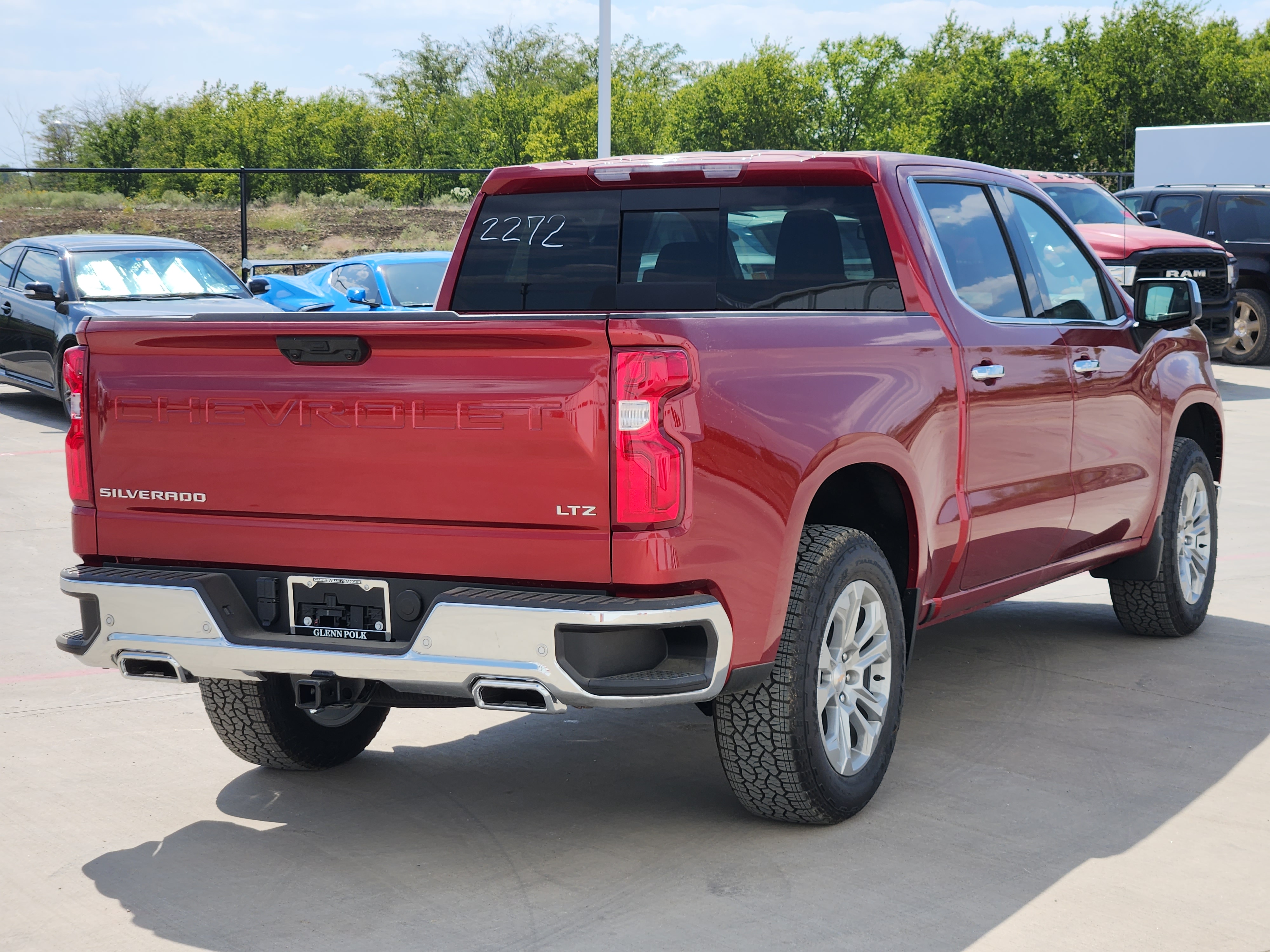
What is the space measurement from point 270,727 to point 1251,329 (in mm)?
17993

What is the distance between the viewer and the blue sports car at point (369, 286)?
14.4 m

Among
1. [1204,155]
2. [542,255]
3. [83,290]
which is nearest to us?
[542,255]

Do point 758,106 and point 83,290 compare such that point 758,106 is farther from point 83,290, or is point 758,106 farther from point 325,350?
point 325,350

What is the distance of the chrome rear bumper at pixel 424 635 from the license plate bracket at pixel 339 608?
76 mm

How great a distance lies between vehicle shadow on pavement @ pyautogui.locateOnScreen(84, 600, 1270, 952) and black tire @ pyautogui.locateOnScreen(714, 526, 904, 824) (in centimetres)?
13

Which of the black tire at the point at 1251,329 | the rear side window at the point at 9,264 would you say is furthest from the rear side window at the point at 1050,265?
the black tire at the point at 1251,329

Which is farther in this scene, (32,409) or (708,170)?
(32,409)

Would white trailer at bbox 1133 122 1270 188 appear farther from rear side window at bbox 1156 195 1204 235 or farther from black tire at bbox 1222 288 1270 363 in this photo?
black tire at bbox 1222 288 1270 363

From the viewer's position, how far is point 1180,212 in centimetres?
2069

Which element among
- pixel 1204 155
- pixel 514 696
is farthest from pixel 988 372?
pixel 1204 155

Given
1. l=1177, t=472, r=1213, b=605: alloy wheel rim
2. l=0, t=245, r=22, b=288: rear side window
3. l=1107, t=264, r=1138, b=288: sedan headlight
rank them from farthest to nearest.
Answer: l=1107, t=264, r=1138, b=288: sedan headlight < l=0, t=245, r=22, b=288: rear side window < l=1177, t=472, r=1213, b=605: alloy wheel rim

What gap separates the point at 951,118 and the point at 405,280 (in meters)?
45.0

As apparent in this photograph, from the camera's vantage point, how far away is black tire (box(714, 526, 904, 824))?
423 centimetres

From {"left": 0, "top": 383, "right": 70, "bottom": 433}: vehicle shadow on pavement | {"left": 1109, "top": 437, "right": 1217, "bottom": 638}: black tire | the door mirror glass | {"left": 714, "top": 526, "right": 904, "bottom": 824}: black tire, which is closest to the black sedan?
{"left": 0, "top": 383, "right": 70, "bottom": 433}: vehicle shadow on pavement
